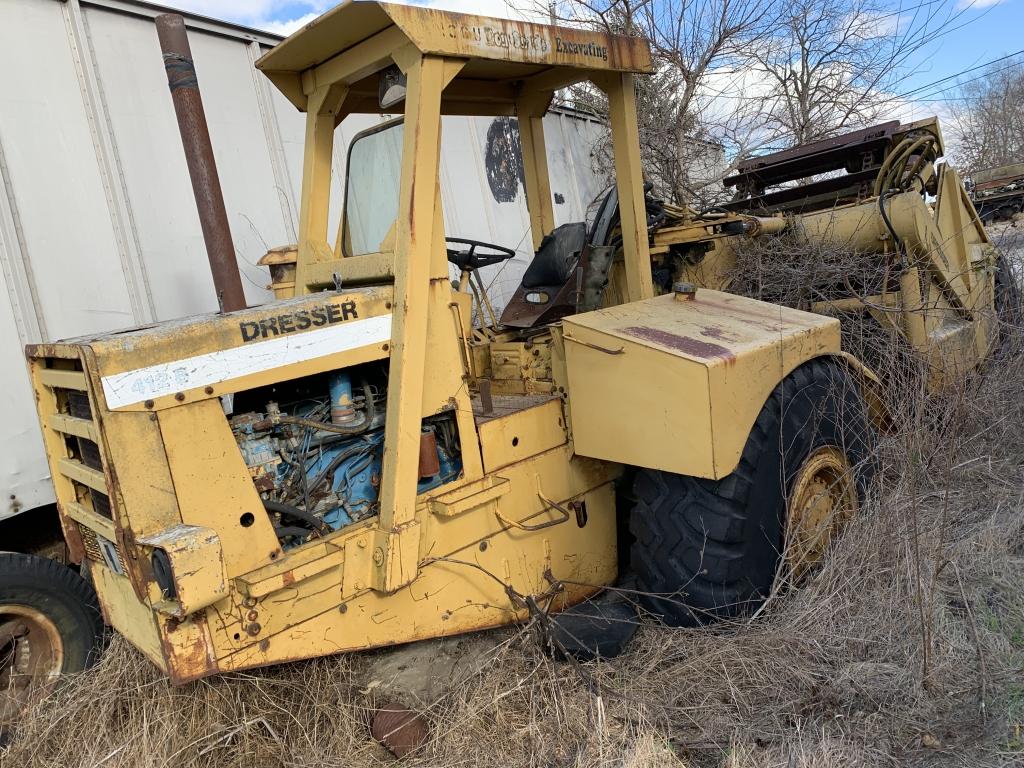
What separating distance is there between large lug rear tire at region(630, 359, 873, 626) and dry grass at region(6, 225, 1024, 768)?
11 centimetres

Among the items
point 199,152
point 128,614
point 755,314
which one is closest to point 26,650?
point 128,614

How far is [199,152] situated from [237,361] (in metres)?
2.48

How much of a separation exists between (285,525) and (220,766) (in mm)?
822

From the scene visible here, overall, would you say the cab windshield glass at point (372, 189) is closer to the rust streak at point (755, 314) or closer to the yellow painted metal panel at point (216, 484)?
the yellow painted metal panel at point (216, 484)

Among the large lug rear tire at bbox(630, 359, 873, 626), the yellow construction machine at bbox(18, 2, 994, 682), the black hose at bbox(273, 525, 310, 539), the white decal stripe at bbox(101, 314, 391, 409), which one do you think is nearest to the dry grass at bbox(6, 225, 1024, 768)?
the large lug rear tire at bbox(630, 359, 873, 626)

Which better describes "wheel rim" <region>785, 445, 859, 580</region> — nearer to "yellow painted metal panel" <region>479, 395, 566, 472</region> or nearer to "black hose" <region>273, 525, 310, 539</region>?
"yellow painted metal panel" <region>479, 395, 566, 472</region>

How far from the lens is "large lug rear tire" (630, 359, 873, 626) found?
109 inches

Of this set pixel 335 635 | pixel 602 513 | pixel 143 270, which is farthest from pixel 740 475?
pixel 143 270

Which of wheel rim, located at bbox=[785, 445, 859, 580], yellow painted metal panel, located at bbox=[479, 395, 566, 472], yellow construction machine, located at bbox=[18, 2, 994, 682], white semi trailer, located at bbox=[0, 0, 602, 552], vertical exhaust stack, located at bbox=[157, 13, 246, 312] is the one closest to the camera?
yellow construction machine, located at bbox=[18, 2, 994, 682]

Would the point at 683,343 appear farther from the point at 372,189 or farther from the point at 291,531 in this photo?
the point at 291,531

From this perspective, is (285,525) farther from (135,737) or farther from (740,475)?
(740,475)

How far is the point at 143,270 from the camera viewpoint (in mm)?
4527

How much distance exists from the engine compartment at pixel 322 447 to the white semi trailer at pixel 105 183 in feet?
6.76

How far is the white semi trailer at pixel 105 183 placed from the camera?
3861mm
